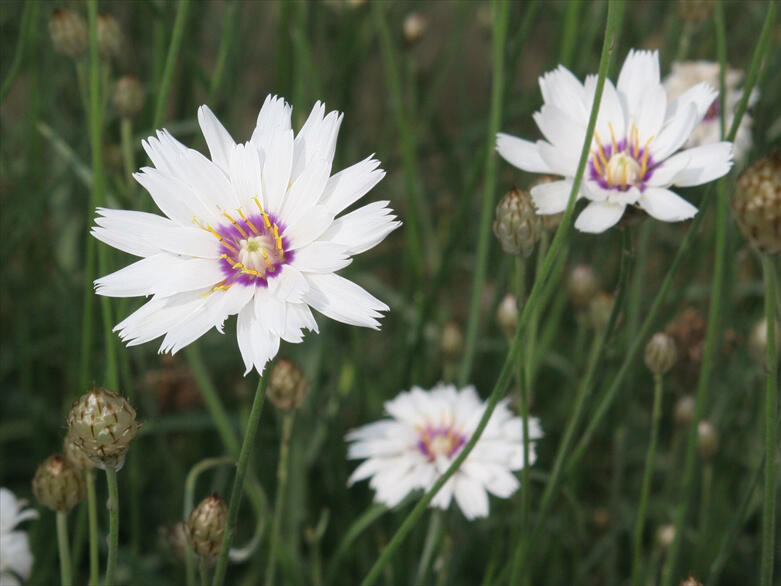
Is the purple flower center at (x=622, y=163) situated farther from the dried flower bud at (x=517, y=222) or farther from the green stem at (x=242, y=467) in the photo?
the green stem at (x=242, y=467)

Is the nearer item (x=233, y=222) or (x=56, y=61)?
(x=233, y=222)

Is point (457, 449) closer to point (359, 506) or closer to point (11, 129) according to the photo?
point (359, 506)

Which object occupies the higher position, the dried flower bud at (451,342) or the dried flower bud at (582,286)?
the dried flower bud at (582,286)

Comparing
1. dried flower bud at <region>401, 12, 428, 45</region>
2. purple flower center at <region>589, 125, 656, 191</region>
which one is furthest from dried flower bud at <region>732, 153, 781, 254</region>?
dried flower bud at <region>401, 12, 428, 45</region>

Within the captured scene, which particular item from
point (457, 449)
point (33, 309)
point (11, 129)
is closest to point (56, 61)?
point (11, 129)

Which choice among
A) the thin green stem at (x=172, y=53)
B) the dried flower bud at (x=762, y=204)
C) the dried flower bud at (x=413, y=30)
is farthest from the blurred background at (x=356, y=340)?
the dried flower bud at (x=762, y=204)

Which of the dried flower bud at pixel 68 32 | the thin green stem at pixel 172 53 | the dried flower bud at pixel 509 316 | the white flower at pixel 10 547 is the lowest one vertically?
the white flower at pixel 10 547

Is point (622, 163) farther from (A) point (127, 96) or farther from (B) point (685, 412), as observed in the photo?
(A) point (127, 96)
